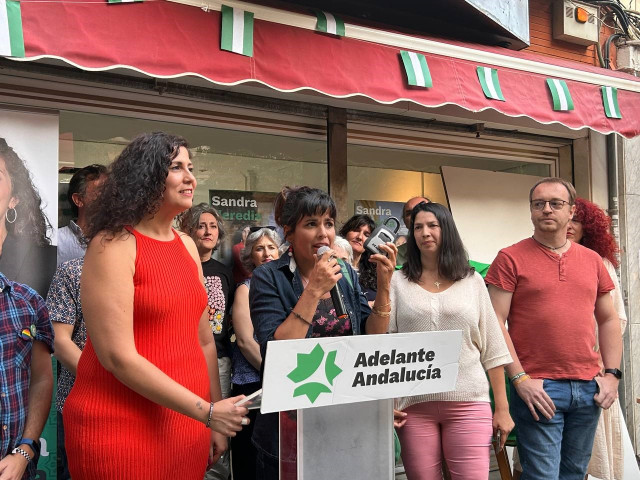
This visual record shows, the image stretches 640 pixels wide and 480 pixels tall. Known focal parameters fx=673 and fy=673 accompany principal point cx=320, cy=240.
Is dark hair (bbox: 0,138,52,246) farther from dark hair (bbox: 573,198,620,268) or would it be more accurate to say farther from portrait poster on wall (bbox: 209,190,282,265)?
dark hair (bbox: 573,198,620,268)

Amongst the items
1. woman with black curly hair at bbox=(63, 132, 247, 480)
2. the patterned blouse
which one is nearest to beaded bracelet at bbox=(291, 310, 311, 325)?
woman with black curly hair at bbox=(63, 132, 247, 480)

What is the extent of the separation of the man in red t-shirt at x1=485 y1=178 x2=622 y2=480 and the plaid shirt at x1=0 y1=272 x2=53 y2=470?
2.39 metres

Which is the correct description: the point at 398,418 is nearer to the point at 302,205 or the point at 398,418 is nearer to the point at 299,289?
the point at 299,289

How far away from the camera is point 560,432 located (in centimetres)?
365

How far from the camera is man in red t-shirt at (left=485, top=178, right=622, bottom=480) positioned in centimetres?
361

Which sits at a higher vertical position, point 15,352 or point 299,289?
point 299,289

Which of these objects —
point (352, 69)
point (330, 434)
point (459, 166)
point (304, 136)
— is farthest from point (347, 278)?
point (459, 166)

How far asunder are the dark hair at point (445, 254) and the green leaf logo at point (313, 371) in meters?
1.33

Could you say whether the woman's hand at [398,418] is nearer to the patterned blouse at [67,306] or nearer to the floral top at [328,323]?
the floral top at [328,323]

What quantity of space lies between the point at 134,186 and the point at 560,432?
8.71 ft

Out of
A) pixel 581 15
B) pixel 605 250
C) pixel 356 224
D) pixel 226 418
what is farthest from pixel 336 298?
pixel 581 15

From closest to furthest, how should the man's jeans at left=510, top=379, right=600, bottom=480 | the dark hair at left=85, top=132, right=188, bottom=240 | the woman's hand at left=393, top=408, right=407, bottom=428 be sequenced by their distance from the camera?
1. the dark hair at left=85, top=132, right=188, bottom=240
2. the woman's hand at left=393, top=408, right=407, bottom=428
3. the man's jeans at left=510, top=379, right=600, bottom=480

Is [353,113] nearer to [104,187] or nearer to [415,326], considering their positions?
[415,326]

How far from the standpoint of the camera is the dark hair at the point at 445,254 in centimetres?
348
